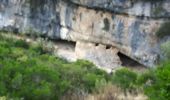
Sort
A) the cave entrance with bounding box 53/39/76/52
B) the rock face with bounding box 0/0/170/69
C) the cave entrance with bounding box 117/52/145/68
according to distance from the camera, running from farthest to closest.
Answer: the cave entrance with bounding box 53/39/76/52, the cave entrance with bounding box 117/52/145/68, the rock face with bounding box 0/0/170/69

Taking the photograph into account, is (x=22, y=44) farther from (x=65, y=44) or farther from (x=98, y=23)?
(x=98, y=23)

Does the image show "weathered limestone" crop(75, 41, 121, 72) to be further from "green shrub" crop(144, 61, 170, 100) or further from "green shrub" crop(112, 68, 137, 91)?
"green shrub" crop(144, 61, 170, 100)

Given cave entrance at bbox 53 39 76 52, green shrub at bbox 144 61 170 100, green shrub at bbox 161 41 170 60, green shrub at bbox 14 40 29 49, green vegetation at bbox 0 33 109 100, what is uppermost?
green shrub at bbox 144 61 170 100

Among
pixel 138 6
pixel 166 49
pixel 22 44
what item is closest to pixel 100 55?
pixel 138 6

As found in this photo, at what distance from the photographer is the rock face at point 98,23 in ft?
92.0

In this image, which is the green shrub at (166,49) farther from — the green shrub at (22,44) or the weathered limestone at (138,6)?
the green shrub at (22,44)

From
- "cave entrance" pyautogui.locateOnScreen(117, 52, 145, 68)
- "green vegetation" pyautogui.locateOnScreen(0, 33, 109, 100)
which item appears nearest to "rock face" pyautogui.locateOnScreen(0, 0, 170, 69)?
"cave entrance" pyautogui.locateOnScreen(117, 52, 145, 68)

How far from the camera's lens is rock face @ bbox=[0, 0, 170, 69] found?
28031mm

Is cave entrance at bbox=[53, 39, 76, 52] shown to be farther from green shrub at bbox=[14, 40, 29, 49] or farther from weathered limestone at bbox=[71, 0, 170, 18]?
weathered limestone at bbox=[71, 0, 170, 18]

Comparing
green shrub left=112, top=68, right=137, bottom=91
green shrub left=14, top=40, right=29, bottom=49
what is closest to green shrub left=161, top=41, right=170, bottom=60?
green shrub left=112, top=68, right=137, bottom=91

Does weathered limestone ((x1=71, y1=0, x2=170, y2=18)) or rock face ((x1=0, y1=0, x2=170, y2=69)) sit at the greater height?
weathered limestone ((x1=71, y1=0, x2=170, y2=18))

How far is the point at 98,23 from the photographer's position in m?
29.9

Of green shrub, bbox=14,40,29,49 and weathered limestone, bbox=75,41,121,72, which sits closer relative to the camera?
weathered limestone, bbox=75,41,121,72

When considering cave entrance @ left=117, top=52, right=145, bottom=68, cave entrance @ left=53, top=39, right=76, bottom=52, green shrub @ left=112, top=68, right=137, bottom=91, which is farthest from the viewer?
cave entrance @ left=53, top=39, right=76, bottom=52
